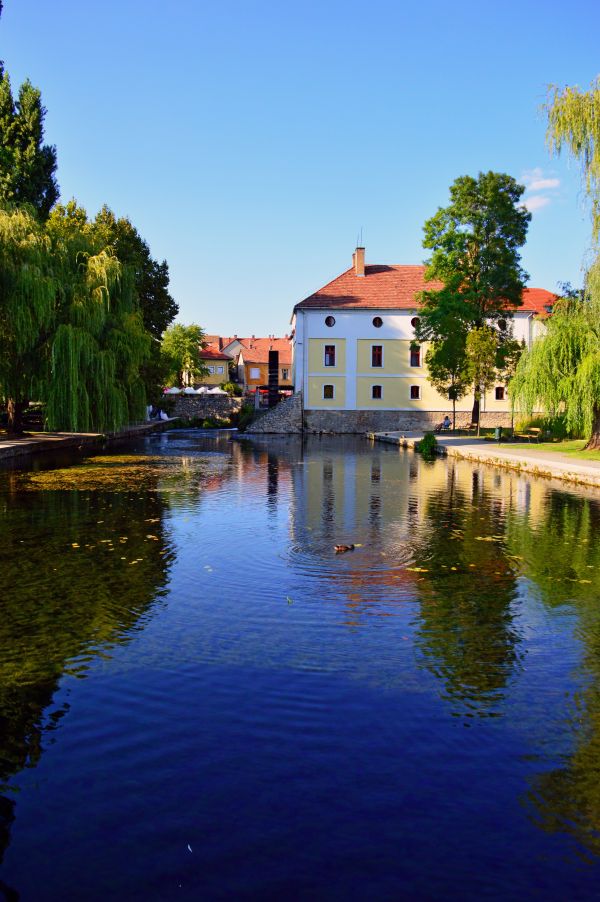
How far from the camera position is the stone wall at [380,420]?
54.5 m

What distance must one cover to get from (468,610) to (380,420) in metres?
48.1

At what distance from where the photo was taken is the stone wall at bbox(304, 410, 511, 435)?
5447 centimetres

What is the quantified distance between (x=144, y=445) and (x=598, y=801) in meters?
32.9

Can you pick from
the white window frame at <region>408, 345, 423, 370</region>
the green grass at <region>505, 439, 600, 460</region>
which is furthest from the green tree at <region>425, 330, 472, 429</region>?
the white window frame at <region>408, 345, 423, 370</region>

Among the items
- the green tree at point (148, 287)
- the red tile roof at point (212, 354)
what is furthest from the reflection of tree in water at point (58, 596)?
the red tile roof at point (212, 354)

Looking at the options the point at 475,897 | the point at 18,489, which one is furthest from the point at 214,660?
the point at 18,489

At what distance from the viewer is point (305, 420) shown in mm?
54281

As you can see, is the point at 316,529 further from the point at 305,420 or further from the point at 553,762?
the point at 305,420

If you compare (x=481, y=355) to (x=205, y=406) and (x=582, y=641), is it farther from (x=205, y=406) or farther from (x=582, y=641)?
(x=205, y=406)

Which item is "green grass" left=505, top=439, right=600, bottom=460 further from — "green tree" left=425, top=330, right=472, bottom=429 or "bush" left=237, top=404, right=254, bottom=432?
"bush" left=237, top=404, right=254, bottom=432

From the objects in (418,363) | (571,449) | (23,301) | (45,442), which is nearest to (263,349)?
(418,363)

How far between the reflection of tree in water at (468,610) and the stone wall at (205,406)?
54732 mm

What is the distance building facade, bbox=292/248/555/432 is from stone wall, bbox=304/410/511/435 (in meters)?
0.07

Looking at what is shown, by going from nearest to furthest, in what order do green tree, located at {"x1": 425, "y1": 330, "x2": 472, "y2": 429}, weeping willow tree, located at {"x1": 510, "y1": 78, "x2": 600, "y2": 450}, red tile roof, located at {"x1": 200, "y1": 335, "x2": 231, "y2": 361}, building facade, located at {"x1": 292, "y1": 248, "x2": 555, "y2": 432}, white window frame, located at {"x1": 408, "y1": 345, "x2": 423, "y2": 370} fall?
weeping willow tree, located at {"x1": 510, "y1": 78, "x2": 600, "y2": 450} < green tree, located at {"x1": 425, "y1": 330, "x2": 472, "y2": 429} < building facade, located at {"x1": 292, "y1": 248, "x2": 555, "y2": 432} < white window frame, located at {"x1": 408, "y1": 345, "x2": 423, "y2": 370} < red tile roof, located at {"x1": 200, "y1": 335, "x2": 231, "y2": 361}
